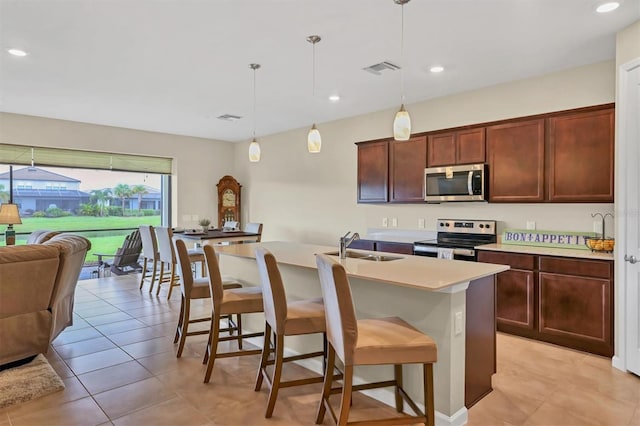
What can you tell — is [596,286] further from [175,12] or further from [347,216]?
[175,12]

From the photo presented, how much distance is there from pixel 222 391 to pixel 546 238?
334 centimetres

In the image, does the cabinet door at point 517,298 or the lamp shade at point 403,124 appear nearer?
the lamp shade at point 403,124

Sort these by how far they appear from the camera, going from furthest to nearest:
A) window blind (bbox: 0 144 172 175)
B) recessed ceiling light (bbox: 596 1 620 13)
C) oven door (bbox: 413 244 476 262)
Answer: window blind (bbox: 0 144 172 175), oven door (bbox: 413 244 476 262), recessed ceiling light (bbox: 596 1 620 13)

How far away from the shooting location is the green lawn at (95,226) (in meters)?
6.24

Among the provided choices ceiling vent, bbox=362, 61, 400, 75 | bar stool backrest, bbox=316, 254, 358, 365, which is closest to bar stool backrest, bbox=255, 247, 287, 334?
bar stool backrest, bbox=316, 254, 358, 365

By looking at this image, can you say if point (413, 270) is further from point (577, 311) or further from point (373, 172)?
point (373, 172)

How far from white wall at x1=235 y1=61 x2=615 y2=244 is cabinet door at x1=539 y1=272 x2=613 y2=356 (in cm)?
73

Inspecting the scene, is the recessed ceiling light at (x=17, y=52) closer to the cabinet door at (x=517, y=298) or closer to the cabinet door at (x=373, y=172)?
the cabinet door at (x=373, y=172)

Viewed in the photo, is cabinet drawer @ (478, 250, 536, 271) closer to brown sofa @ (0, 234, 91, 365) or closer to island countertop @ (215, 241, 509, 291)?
island countertop @ (215, 241, 509, 291)

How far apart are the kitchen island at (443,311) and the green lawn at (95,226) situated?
17.9 feet

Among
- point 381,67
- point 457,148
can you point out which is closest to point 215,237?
point 381,67

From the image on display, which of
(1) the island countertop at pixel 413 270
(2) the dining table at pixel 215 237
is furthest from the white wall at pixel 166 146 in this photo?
(1) the island countertop at pixel 413 270

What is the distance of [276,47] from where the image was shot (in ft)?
11.1

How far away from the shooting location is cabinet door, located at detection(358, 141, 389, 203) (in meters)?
5.25
